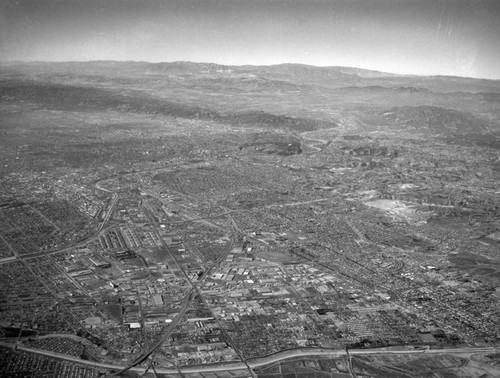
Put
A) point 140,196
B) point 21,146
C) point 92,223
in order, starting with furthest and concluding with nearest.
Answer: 1. point 21,146
2. point 140,196
3. point 92,223

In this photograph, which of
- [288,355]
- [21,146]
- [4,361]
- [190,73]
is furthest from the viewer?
[190,73]

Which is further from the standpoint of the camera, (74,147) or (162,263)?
(74,147)

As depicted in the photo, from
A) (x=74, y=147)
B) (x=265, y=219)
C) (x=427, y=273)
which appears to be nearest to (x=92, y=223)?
(x=265, y=219)

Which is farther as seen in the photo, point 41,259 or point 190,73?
point 190,73

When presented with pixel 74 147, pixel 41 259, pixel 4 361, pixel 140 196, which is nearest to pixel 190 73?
pixel 74 147

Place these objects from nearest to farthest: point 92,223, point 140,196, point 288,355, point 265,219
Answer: point 288,355 → point 92,223 → point 265,219 → point 140,196

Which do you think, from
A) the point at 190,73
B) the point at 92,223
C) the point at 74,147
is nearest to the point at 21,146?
the point at 74,147

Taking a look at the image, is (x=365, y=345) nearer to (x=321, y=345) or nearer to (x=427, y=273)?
(x=321, y=345)

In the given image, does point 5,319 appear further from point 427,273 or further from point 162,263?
point 427,273

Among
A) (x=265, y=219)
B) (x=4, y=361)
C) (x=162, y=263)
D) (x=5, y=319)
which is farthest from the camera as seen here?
(x=265, y=219)
